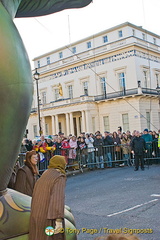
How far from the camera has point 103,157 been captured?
13.2 metres

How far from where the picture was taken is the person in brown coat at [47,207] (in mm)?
1843

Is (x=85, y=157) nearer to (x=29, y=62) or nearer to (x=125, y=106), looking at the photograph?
(x=29, y=62)

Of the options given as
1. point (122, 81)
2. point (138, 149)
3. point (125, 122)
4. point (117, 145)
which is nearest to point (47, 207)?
point (138, 149)

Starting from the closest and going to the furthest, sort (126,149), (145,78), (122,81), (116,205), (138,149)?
(116,205) → (138,149) → (126,149) → (122,81) → (145,78)

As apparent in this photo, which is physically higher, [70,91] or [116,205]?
[70,91]

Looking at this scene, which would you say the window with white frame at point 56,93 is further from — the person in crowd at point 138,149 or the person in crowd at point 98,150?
the person in crowd at point 138,149

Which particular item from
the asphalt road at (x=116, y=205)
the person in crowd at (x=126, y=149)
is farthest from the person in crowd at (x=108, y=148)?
the asphalt road at (x=116, y=205)

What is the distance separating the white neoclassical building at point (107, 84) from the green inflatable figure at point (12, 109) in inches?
1095

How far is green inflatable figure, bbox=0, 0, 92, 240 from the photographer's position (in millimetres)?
1545

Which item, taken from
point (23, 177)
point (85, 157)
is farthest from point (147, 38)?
point (23, 177)

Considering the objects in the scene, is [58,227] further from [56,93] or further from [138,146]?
[56,93]

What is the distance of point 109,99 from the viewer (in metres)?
32.7

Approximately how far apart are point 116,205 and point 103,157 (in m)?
7.14

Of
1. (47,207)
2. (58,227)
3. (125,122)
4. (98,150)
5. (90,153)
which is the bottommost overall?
(90,153)
